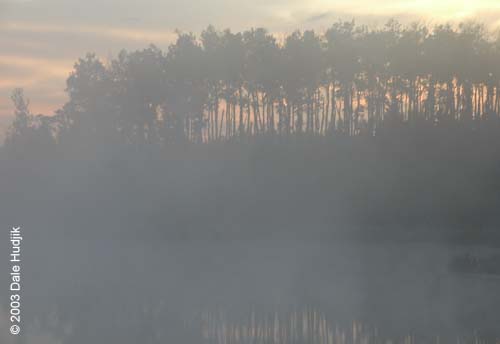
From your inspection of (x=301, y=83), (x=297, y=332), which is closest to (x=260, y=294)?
(x=297, y=332)

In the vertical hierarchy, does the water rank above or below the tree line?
below

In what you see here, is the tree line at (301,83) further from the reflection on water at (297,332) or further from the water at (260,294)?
the reflection on water at (297,332)

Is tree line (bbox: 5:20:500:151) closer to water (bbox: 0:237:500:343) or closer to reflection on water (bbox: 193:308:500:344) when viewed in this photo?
water (bbox: 0:237:500:343)

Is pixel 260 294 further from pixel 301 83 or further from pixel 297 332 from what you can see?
pixel 301 83

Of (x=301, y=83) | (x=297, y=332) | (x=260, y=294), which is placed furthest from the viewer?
(x=301, y=83)

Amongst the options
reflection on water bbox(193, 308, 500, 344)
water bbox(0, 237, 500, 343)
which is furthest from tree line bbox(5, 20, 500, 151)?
reflection on water bbox(193, 308, 500, 344)

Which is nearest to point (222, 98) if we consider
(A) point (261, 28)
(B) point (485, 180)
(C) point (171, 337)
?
(A) point (261, 28)

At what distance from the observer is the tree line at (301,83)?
48.3 meters

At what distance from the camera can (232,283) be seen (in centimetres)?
2942

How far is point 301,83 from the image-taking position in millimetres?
51500

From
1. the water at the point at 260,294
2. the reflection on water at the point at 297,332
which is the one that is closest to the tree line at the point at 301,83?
the water at the point at 260,294

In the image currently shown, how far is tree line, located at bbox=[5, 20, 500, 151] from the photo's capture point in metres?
48.3

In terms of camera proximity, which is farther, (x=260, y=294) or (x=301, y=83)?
(x=301, y=83)

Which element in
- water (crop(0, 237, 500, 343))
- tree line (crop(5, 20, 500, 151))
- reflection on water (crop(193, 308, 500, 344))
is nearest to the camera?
reflection on water (crop(193, 308, 500, 344))
